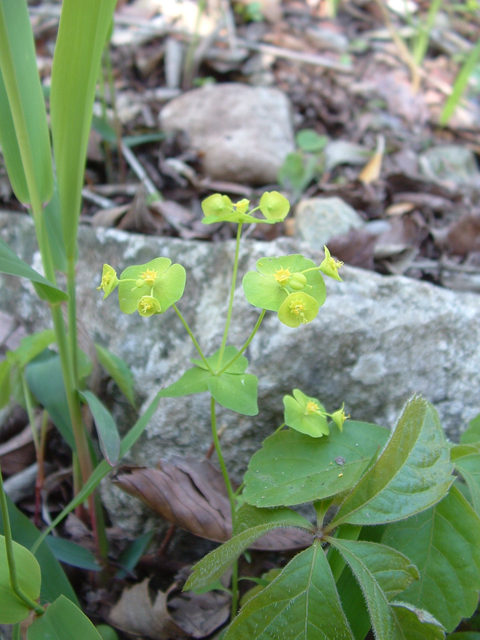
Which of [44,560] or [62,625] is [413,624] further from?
[44,560]

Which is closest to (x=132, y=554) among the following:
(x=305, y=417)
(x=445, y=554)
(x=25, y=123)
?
(x=305, y=417)

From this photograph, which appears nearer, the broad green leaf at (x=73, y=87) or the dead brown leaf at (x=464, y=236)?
the broad green leaf at (x=73, y=87)

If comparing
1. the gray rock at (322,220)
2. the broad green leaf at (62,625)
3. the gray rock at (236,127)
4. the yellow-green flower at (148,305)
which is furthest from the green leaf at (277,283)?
the gray rock at (236,127)

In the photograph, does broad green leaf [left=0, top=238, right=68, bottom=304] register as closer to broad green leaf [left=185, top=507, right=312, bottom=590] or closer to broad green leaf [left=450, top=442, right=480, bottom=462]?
broad green leaf [left=185, top=507, right=312, bottom=590]

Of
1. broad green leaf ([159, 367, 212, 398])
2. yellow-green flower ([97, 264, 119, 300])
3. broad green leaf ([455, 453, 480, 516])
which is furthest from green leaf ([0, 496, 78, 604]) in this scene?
broad green leaf ([455, 453, 480, 516])

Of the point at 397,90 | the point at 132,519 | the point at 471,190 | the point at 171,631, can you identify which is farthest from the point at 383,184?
the point at 171,631

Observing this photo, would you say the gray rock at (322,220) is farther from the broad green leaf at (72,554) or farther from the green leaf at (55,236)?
the broad green leaf at (72,554)

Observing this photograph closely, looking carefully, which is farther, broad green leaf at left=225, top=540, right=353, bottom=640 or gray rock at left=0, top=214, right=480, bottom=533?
gray rock at left=0, top=214, right=480, bottom=533
